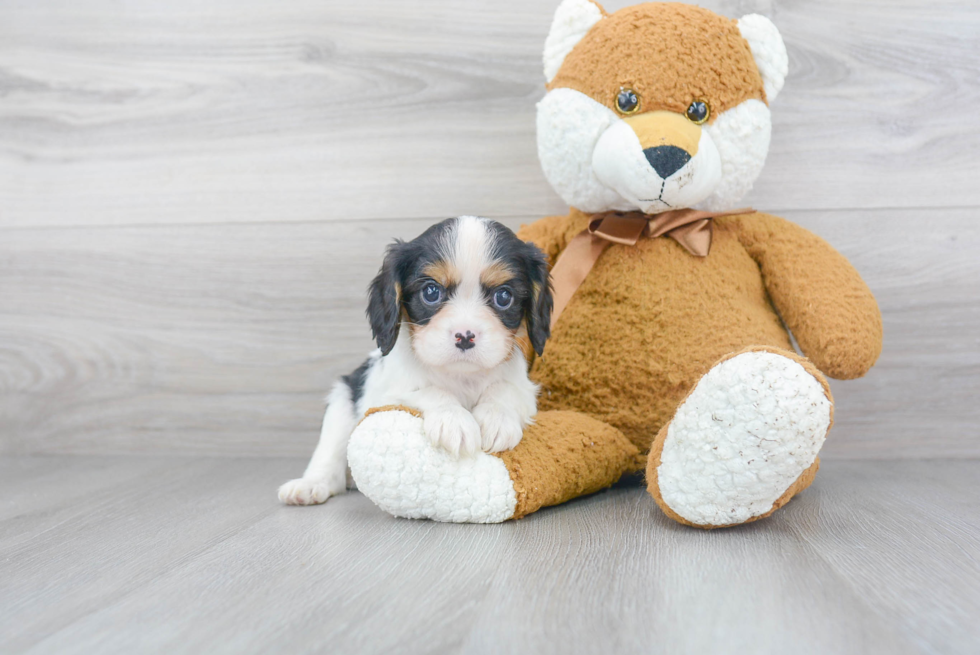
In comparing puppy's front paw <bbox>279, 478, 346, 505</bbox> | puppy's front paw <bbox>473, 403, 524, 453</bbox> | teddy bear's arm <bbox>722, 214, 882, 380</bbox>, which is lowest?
puppy's front paw <bbox>279, 478, 346, 505</bbox>

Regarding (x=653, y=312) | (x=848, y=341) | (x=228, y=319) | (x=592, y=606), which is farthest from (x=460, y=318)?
(x=228, y=319)

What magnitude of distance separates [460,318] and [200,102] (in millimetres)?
1309

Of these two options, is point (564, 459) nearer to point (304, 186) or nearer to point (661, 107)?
point (661, 107)

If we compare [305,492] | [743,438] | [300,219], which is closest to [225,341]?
[300,219]

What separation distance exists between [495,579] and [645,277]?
2.65 ft

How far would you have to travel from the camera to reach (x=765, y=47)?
1.58 m

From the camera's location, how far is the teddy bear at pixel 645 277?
1333 millimetres

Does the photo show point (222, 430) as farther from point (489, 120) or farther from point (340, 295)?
point (489, 120)

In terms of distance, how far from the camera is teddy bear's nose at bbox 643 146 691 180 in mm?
1435

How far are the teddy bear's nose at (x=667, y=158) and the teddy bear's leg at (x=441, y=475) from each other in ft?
1.93

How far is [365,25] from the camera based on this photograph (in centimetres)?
211

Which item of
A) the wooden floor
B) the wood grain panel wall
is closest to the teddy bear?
the wooden floor

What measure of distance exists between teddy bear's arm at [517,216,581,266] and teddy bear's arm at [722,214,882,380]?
0.38 metres

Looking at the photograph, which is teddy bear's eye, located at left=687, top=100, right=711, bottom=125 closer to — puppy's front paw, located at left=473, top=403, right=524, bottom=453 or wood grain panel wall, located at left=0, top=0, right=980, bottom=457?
wood grain panel wall, located at left=0, top=0, right=980, bottom=457
